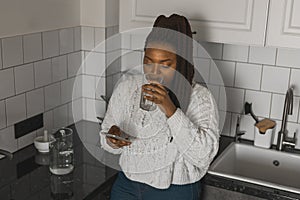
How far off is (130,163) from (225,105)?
659 millimetres

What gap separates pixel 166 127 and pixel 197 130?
0.43 ft

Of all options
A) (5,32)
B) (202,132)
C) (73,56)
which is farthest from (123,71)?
(202,132)

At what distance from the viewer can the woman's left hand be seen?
1.29m

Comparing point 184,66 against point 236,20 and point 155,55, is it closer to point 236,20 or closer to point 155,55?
point 155,55

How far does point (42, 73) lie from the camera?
1.76 meters

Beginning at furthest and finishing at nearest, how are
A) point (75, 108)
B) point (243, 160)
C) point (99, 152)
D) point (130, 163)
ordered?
1. point (75, 108)
2. point (243, 160)
3. point (99, 152)
4. point (130, 163)

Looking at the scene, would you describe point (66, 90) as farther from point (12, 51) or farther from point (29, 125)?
point (12, 51)

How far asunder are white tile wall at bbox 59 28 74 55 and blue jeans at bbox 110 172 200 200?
682 millimetres

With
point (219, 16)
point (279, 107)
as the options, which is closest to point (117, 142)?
point (219, 16)

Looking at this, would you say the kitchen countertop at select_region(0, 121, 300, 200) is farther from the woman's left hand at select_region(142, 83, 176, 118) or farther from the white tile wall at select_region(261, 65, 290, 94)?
the white tile wall at select_region(261, 65, 290, 94)

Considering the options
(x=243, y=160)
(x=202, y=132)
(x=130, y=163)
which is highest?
(x=202, y=132)

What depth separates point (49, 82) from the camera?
1.82m

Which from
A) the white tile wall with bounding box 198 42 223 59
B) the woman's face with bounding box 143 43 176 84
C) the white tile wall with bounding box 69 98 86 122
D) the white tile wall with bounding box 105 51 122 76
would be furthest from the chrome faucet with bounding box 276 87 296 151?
the white tile wall with bounding box 69 98 86 122

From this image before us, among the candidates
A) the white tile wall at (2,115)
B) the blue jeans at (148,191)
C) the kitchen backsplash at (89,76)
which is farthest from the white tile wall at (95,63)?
the blue jeans at (148,191)
